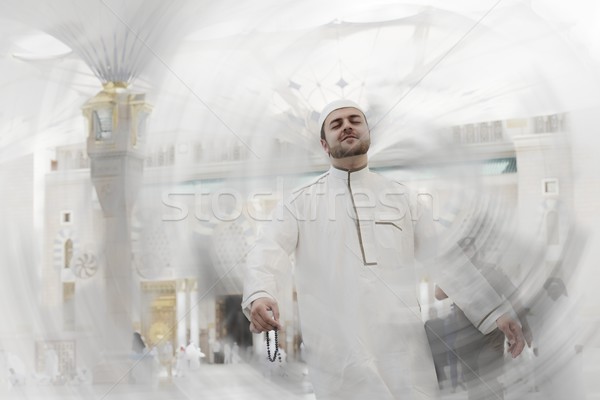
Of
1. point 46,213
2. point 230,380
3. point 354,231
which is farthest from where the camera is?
point 46,213

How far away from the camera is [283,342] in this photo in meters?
2.47

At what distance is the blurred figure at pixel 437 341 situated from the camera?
2.41m

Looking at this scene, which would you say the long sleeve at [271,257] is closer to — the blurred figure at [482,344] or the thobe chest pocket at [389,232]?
the thobe chest pocket at [389,232]

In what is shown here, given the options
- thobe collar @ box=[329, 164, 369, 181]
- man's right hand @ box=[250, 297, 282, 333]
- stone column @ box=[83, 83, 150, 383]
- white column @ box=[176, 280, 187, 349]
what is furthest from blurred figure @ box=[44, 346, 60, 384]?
thobe collar @ box=[329, 164, 369, 181]

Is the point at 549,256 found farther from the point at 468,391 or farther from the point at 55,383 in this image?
the point at 55,383

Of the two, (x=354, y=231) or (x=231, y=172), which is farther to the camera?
(x=231, y=172)

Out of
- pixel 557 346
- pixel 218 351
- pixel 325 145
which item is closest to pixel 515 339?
pixel 557 346

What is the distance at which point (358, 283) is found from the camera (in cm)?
230

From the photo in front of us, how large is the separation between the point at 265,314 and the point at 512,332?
2.51ft

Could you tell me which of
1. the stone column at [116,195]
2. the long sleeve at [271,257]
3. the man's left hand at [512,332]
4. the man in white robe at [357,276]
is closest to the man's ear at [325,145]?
the man in white robe at [357,276]

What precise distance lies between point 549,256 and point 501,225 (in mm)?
180

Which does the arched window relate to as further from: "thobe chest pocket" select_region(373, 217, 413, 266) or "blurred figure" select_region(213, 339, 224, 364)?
"thobe chest pocket" select_region(373, 217, 413, 266)

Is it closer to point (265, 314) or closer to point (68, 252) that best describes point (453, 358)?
point (265, 314)

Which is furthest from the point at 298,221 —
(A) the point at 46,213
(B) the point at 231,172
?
(A) the point at 46,213
